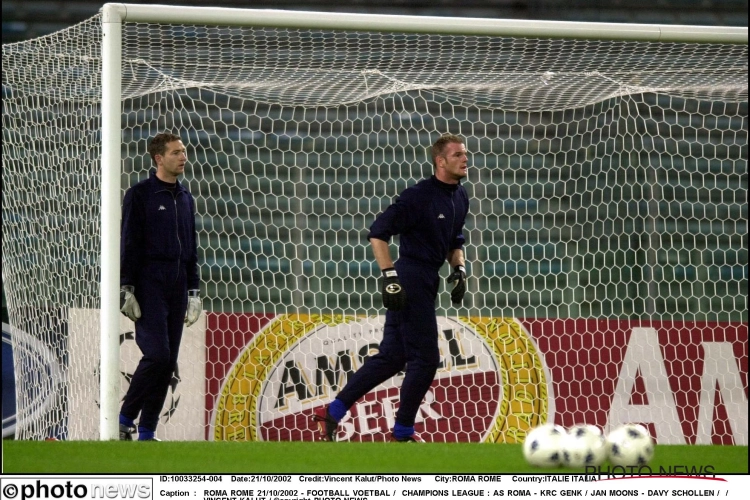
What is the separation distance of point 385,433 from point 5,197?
2.77 m

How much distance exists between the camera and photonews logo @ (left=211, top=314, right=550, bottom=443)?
6625 millimetres

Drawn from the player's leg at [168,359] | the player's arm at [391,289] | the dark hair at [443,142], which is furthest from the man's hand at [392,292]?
the player's leg at [168,359]

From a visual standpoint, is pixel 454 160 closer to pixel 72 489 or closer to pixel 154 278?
pixel 154 278

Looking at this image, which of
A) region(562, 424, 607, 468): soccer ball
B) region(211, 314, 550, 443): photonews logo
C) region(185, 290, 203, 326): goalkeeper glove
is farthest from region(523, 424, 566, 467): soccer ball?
region(211, 314, 550, 443): photonews logo

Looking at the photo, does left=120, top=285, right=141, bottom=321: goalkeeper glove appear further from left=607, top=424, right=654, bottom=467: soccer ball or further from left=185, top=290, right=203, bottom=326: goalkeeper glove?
left=607, top=424, right=654, bottom=467: soccer ball

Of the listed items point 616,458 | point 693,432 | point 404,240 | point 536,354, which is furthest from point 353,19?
point 693,432

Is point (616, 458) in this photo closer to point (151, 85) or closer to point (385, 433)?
point (385, 433)

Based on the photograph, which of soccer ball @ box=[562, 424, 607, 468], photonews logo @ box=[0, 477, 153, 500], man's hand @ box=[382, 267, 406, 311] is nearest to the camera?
photonews logo @ box=[0, 477, 153, 500]

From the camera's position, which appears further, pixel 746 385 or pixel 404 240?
pixel 746 385

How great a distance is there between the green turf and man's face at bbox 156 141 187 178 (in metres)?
1.48

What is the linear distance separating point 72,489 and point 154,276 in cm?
202

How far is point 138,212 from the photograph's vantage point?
5.59 m

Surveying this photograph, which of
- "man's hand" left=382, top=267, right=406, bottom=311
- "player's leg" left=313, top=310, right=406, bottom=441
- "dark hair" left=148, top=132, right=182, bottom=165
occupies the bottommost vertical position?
"player's leg" left=313, top=310, right=406, bottom=441

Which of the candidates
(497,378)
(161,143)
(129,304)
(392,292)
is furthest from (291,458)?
(497,378)
